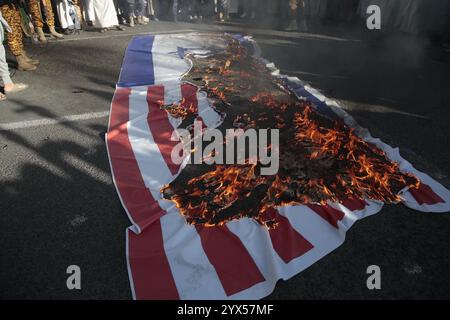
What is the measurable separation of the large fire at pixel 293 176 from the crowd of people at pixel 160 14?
11.4 ft

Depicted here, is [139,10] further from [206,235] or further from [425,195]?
[425,195]

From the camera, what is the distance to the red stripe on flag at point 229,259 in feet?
6.85

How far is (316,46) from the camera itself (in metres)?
7.36

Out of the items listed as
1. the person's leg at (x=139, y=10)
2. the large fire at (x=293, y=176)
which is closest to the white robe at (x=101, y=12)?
the person's leg at (x=139, y=10)

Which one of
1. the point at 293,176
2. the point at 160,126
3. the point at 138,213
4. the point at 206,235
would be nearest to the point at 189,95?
the point at 160,126

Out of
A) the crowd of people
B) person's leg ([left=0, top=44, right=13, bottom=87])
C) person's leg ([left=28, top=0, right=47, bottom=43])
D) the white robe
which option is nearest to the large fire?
person's leg ([left=0, top=44, right=13, bottom=87])

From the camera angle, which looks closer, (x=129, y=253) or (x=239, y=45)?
(x=129, y=253)

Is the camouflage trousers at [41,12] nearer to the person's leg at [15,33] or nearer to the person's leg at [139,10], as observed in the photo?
the person's leg at [15,33]

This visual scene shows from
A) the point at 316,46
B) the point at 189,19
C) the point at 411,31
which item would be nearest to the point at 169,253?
the point at 316,46

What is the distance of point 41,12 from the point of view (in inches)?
302

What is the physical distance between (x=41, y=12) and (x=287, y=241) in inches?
334

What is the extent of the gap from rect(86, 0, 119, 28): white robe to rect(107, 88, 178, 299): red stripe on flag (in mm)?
5877
